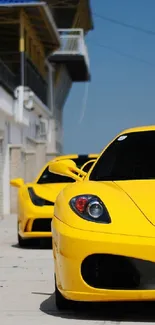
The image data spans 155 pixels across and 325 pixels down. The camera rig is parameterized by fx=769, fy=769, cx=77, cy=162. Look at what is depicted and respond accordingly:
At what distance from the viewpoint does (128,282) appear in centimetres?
486

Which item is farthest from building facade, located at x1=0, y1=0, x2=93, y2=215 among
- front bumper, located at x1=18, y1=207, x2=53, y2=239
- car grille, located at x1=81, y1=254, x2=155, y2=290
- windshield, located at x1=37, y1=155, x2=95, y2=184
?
car grille, located at x1=81, y1=254, x2=155, y2=290

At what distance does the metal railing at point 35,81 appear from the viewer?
28.0m

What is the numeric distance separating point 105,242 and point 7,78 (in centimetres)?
1976

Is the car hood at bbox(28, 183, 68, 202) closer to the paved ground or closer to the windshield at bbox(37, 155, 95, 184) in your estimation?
the windshield at bbox(37, 155, 95, 184)

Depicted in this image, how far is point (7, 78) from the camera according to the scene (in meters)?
24.2

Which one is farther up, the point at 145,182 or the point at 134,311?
the point at 145,182

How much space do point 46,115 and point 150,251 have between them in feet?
97.7

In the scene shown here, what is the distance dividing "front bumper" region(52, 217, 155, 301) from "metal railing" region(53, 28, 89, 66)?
30.9m

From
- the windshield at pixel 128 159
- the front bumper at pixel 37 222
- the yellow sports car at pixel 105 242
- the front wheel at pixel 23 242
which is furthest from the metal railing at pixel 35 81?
the yellow sports car at pixel 105 242

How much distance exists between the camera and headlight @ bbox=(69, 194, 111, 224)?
16.4ft

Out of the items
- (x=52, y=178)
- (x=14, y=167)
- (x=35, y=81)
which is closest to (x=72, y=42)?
(x=35, y=81)

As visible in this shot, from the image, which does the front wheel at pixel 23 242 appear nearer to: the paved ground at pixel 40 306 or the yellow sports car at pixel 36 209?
the yellow sports car at pixel 36 209

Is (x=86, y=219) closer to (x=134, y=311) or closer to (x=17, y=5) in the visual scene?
(x=134, y=311)

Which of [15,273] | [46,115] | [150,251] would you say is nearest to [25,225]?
[15,273]
